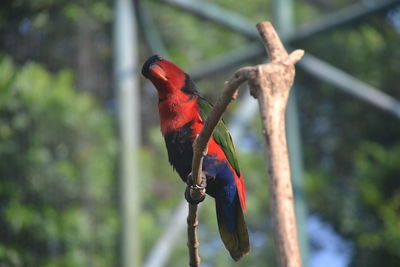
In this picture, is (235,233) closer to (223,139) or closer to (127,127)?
(223,139)

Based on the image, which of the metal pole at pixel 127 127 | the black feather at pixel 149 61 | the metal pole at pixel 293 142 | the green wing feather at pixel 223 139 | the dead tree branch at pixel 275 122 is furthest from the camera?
the metal pole at pixel 293 142

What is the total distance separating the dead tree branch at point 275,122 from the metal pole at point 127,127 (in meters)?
2.89

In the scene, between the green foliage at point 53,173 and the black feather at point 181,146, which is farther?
the green foliage at point 53,173

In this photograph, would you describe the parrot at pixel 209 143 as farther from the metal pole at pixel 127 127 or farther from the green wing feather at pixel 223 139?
the metal pole at pixel 127 127

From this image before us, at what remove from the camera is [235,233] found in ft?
7.18

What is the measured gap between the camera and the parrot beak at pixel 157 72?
219 centimetres

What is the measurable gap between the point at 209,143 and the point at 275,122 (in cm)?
55

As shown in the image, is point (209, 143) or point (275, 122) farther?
point (209, 143)

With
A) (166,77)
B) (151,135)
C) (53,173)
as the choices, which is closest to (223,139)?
(166,77)

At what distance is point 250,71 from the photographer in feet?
6.00

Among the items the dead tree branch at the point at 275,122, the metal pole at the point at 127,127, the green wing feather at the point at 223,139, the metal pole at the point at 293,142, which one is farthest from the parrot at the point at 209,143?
→ the metal pole at the point at 293,142

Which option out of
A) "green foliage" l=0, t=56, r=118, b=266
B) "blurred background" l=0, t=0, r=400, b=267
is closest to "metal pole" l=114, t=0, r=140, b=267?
"blurred background" l=0, t=0, r=400, b=267

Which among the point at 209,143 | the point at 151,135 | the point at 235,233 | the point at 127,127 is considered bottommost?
the point at 235,233

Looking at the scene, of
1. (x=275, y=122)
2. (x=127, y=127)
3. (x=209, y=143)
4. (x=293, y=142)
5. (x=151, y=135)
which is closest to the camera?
(x=275, y=122)
